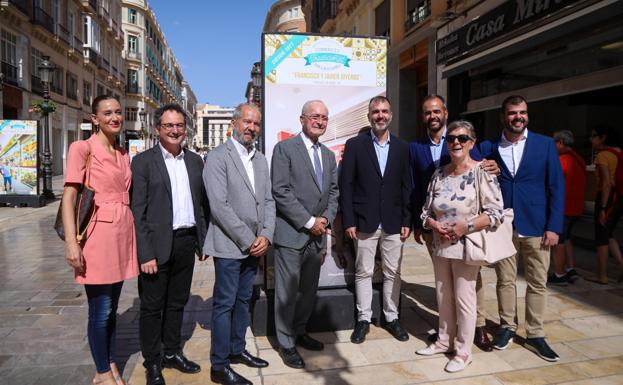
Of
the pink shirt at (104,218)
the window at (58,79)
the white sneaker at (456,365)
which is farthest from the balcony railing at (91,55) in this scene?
the white sneaker at (456,365)

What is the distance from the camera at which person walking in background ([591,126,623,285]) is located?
526cm

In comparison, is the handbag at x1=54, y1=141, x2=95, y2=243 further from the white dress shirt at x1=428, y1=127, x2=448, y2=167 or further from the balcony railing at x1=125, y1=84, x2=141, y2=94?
the balcony railing at x1=125, y1=84, x2=141, y2=94

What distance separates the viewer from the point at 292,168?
331 cm

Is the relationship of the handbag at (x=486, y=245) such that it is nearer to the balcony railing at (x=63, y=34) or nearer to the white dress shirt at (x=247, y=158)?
the white dress shirt at (x=247, y=158)

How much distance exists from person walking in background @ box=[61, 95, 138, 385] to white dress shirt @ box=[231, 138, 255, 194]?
2.47ft

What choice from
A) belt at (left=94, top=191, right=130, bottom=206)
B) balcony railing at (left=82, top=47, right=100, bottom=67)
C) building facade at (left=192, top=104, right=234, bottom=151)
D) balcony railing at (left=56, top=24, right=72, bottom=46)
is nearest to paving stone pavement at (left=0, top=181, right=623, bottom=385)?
belt at (left=94, top=191, right=130, bottom=206)

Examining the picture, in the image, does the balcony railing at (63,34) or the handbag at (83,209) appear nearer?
the handbag at (83,209)

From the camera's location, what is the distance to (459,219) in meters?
3.13

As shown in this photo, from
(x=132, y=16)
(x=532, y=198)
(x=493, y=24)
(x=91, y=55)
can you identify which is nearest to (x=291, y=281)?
(x=532, y=198)

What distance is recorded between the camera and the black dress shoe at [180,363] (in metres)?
3.18

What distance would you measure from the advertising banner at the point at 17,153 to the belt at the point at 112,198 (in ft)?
37.7

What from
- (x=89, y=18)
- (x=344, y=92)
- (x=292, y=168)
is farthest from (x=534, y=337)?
(x=89, y=18)

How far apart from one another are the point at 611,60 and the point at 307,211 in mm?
6766

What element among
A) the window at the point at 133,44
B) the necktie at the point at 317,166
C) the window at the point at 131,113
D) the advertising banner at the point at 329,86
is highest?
the window at the point at 133,44
